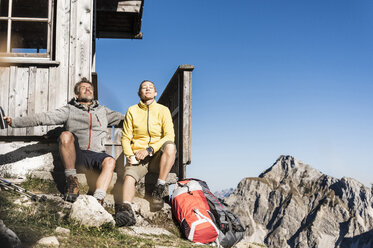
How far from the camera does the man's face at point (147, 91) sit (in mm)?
5117

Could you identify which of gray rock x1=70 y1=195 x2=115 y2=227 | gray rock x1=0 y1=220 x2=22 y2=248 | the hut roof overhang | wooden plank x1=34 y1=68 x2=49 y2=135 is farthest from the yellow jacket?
the hut roof overhang

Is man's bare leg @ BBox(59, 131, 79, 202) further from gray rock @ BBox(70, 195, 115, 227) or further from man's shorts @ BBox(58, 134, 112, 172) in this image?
gray rock @ BBox(70, 195, 115, 227)

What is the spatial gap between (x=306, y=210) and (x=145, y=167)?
178111 millimetres

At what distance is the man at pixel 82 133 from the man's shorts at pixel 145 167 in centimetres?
26

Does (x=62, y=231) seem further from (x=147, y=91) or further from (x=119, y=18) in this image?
(x=119, y=18)

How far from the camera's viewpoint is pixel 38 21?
596 centimetres

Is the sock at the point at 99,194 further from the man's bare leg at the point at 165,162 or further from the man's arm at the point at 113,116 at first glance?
the man's arm at the point at 113,116

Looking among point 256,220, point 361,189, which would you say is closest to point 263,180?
point 256,220

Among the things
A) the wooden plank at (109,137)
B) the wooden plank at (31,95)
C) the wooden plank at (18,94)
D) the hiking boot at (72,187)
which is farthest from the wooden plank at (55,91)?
the wooden plank at (109,137)

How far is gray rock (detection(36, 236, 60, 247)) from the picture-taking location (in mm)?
2859

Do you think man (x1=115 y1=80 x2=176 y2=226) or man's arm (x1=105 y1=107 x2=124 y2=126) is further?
man's arm (x1=105 y1=107 x2=124 y2=126)

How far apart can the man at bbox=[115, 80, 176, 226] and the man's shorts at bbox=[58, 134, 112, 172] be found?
0.38 m

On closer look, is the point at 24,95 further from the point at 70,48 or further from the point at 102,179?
the point at 102,179

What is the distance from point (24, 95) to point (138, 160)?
241cm
